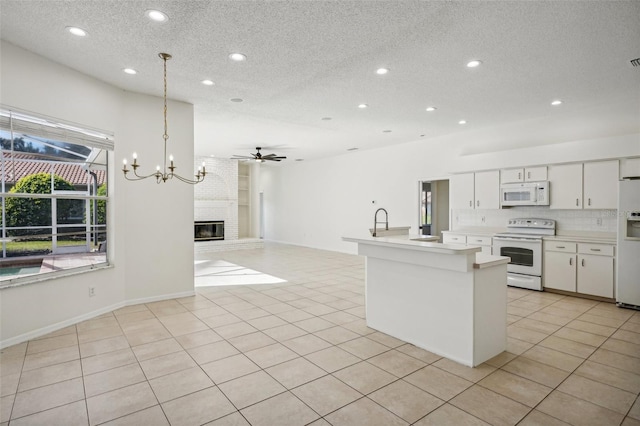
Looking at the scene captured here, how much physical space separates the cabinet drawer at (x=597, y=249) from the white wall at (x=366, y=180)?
0.65m

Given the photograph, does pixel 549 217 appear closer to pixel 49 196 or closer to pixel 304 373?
pixel 304 373

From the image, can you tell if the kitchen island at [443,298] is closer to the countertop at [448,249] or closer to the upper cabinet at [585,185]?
the countertop at [448,249]

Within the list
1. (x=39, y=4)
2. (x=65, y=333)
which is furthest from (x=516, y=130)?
(x=65, y=333)

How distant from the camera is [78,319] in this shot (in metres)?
4.03

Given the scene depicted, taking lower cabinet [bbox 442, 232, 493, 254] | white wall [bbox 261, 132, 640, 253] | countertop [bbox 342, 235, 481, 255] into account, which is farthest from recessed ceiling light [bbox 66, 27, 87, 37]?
white wall [bbox 261, 132, 640, 253]

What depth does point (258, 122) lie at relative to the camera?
633 centimetres

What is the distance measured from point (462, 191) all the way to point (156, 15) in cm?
594

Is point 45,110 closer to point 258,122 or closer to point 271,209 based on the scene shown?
point 258,122

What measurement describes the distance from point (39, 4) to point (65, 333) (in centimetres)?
318

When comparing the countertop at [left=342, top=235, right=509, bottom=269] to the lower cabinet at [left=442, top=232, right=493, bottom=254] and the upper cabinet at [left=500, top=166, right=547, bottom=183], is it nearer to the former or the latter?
the lower cabinet at [left=442, top=232, right=493, bottom=254]

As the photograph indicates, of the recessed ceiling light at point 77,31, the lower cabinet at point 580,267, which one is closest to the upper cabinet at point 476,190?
the lower cabinet at point 580,267

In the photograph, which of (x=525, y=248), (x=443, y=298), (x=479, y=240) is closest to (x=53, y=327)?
(x=443, y=298)

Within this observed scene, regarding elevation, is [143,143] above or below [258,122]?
below

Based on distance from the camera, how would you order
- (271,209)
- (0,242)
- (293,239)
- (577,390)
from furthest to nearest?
(271,209)
(293,239)
(0,242)
(577,390)
